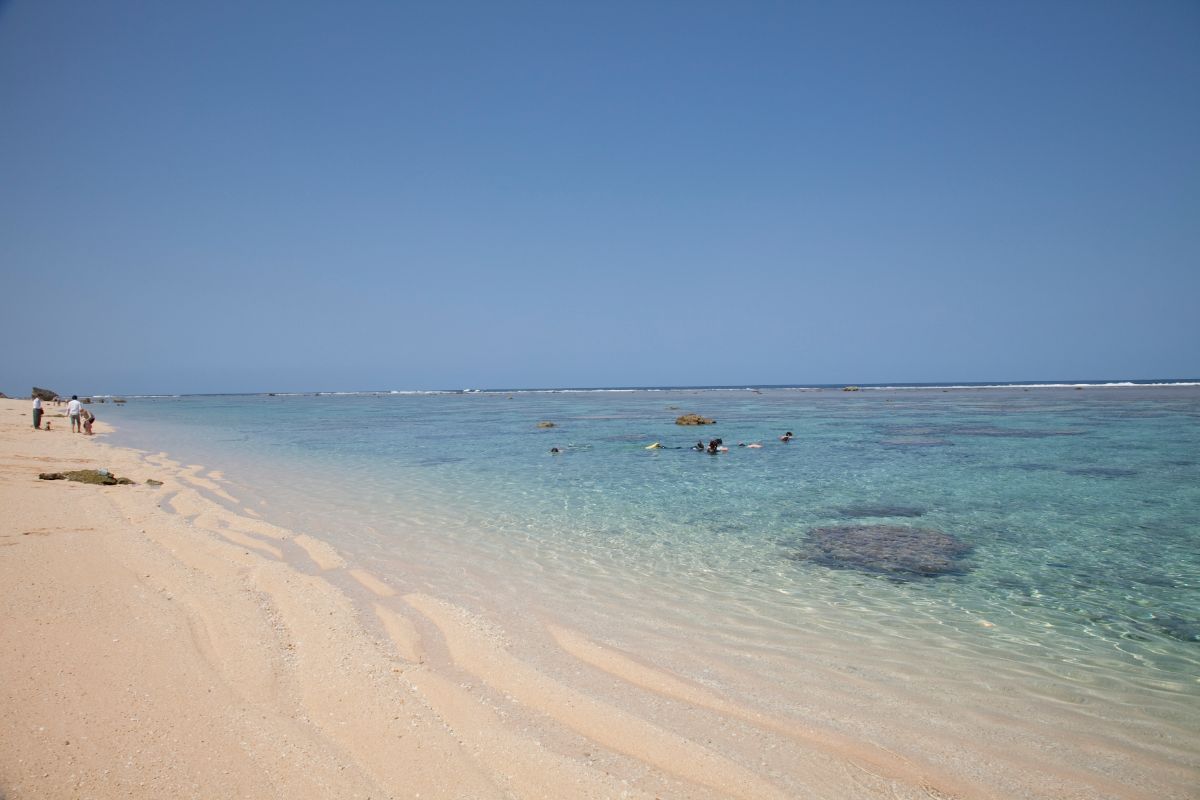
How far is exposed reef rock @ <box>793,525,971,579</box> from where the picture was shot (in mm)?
8586

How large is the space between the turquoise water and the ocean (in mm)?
49

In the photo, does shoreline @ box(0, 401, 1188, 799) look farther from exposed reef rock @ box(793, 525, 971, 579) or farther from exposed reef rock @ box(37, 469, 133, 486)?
exposed reef rock @ box(37, 469, 133, 486)

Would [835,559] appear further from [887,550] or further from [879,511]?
[879,511]

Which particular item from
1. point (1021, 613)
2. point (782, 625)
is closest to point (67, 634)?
point (782, 625)

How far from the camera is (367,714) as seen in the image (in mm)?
4309

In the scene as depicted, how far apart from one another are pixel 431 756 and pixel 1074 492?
15.5 m

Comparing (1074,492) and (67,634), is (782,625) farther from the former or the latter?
(1074,492)

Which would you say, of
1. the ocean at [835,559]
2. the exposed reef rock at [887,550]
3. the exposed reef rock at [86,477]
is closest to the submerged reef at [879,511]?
the ocean at [835,559]

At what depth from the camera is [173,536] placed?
9430mm

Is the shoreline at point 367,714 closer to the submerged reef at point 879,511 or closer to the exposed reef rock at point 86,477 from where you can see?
the submerged reef at point 879,511

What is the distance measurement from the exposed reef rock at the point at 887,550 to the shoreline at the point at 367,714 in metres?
4.14

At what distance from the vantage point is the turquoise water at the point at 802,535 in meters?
6.44

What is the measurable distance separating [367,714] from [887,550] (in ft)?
26.7

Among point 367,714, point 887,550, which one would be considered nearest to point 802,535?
point 887,550
